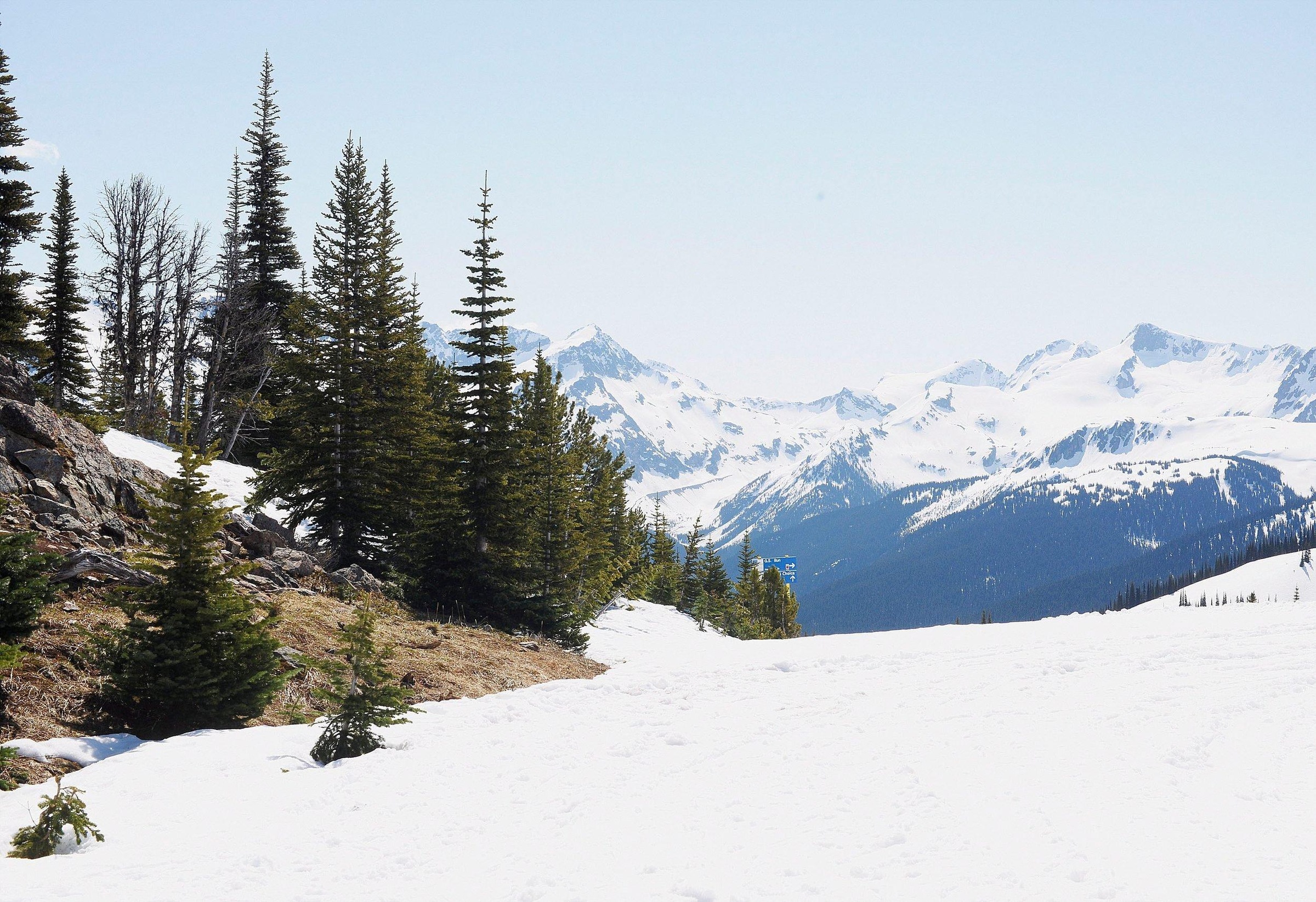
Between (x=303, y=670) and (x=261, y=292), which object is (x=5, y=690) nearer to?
(x=303, y=670)

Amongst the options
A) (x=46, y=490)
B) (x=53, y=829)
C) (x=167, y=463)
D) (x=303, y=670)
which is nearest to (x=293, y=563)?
(x=46, y=490)

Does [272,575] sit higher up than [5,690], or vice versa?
[272,575]

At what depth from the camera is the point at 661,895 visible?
6754 mm

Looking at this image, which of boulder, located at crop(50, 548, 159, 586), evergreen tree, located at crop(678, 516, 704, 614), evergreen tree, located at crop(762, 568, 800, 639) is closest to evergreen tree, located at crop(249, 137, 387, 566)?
boulder, located at crop(50, 548, 159, 586)

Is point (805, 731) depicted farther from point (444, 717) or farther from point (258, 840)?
point (258, 840)

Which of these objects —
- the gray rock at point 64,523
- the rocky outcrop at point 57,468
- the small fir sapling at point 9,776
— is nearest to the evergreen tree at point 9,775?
the small fir sapling at point 9,776

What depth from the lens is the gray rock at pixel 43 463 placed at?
14.5 m

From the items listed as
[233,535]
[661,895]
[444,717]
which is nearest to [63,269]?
[233,535]

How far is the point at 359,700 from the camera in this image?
10.3m

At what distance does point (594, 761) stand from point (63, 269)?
4166cm

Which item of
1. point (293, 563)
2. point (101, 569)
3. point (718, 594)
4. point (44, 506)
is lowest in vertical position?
point (718, 594)

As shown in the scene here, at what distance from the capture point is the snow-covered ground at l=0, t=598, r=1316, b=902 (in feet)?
22.3

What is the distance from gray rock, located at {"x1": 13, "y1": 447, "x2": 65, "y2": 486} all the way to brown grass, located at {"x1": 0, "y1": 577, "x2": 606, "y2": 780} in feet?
12.0

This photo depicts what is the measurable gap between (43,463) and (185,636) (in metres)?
7.43
